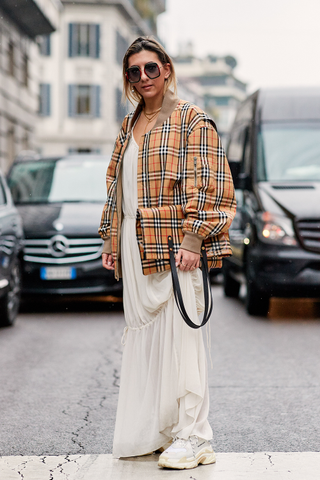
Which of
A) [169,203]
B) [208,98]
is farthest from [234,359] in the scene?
[208,98]

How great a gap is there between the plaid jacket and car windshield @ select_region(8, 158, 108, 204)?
21.2 ft

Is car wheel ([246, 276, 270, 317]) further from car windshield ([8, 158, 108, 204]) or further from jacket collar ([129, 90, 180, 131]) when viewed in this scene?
jacket collar ([129, 90, 180, 131])

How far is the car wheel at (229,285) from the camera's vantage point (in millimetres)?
11490

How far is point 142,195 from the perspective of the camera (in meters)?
3.78

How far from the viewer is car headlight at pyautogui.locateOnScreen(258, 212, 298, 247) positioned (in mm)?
8703

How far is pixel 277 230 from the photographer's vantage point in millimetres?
8750

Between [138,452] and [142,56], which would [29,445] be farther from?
[142,56]

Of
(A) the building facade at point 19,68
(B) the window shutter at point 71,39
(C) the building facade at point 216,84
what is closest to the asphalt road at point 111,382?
(A) the building facade at point 19,68

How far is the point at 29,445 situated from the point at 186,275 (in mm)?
1291

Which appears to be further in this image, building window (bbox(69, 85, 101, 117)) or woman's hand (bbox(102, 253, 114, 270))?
building window (bbox(69, 85, 101, 117))

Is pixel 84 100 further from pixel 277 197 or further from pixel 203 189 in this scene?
pixel 203 189

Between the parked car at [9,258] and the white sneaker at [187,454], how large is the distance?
180 inches

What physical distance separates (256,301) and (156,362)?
18.0 feet

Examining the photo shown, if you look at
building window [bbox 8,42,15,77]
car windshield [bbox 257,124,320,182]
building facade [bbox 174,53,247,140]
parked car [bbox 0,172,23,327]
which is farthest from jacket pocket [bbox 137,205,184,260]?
building facade [bbox 174,53,247,140]
